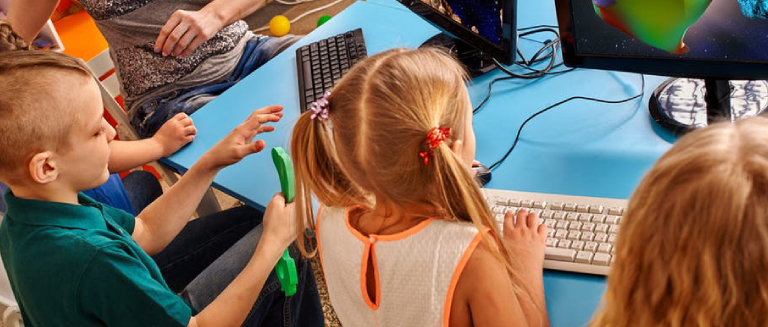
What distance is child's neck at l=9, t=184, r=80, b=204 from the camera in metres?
1.09

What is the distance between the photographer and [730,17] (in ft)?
3.30

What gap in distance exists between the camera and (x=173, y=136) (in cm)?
145

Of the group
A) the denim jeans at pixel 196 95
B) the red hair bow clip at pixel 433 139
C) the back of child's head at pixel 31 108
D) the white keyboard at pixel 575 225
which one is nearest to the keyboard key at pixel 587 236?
the white keyboard at pixel 575 225

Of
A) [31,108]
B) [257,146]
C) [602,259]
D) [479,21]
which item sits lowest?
[602,259]

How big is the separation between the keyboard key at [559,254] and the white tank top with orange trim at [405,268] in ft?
0.42

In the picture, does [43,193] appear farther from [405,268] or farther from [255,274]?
[405,268]

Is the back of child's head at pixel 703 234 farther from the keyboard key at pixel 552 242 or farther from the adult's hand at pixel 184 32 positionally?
the adult's hand at pixel 184 32

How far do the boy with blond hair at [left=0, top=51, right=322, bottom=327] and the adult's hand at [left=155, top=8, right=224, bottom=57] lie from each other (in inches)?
21.4

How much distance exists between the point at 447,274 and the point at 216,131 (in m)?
0.73

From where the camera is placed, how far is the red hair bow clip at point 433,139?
2.88 ft

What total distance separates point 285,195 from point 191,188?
23 cm

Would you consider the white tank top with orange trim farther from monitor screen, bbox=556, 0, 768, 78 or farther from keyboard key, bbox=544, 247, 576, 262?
monitor screen, bbox=556, 0, 768, 78

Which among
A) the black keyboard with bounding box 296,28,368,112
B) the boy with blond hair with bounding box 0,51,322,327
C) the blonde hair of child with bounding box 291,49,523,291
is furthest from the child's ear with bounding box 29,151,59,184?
the black keyboard with bounding box 296,28,368,112

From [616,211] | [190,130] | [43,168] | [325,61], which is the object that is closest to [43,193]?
[43,168]
